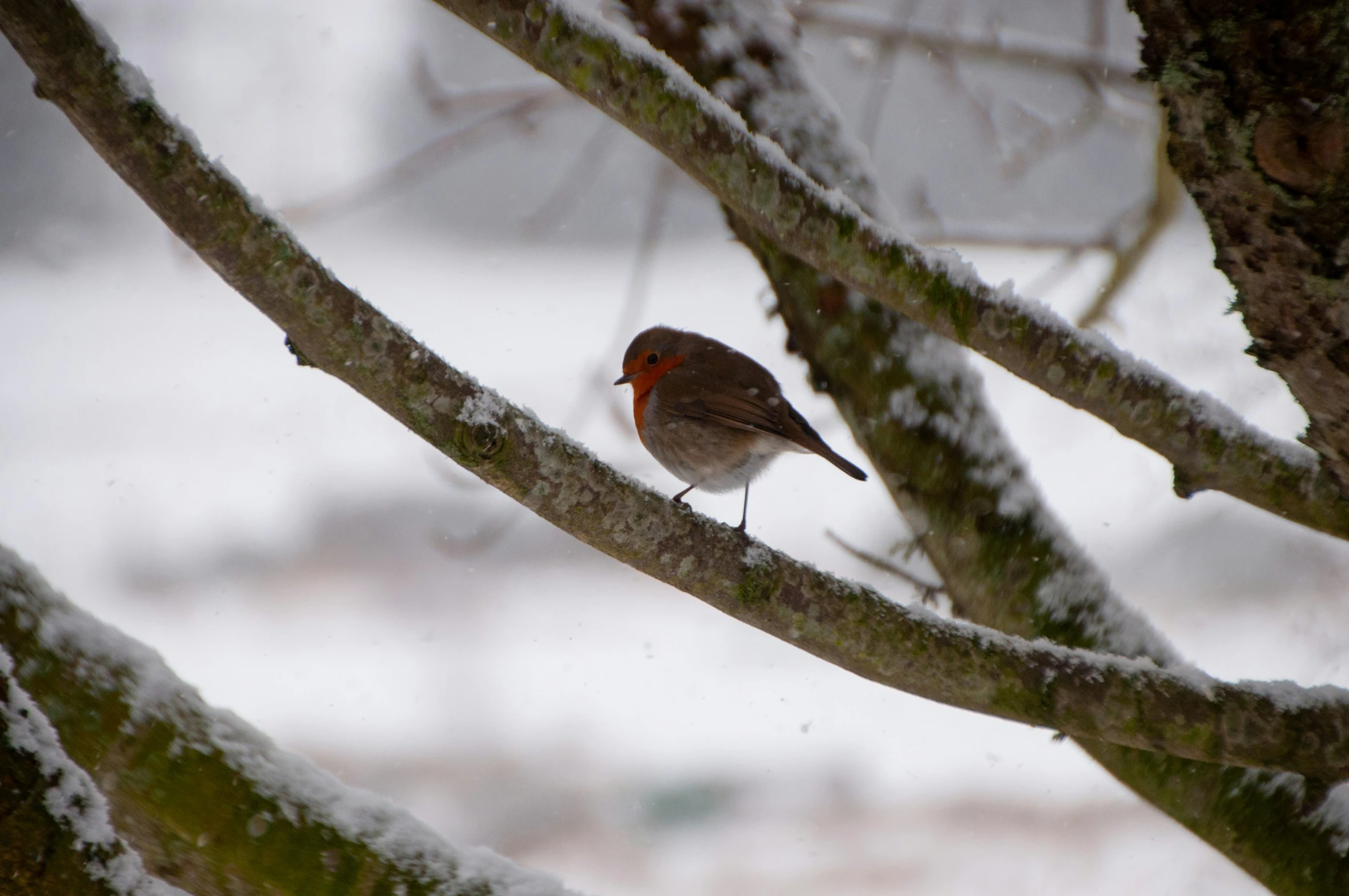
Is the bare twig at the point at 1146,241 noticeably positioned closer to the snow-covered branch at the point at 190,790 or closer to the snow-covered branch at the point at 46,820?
the snow-covered branch at the point at 190,790

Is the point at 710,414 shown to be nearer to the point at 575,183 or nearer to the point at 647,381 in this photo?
the point at 647,381

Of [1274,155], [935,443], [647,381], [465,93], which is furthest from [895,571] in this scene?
[465,93]

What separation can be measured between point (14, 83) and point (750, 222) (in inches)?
130

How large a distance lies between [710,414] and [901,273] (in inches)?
35.8

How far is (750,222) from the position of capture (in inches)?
69.5

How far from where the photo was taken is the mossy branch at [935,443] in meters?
2.07

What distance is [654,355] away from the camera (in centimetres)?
280

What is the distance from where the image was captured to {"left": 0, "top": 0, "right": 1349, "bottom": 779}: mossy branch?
1161mm

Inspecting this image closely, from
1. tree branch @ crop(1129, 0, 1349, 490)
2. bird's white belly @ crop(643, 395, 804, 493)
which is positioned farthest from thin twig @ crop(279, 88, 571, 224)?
tree branch @ crop(1129, 0, 1349, 490)

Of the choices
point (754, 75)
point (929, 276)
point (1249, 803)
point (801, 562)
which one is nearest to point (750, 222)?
point (929, 276)

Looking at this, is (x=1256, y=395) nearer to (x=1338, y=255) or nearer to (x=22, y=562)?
(x=1338, y=255)

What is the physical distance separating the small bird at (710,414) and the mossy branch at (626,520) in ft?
2.80

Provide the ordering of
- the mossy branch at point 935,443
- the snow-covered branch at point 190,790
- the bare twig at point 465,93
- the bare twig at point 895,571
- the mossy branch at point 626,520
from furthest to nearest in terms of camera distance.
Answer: the bare twig at point 465,93 < the bare twig at point 895,571 < the mossy branch at point 935,443 < the snow-covered branch at point 190,790 < the mossy branch at point 626,520

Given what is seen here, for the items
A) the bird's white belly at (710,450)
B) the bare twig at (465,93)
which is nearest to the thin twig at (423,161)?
the bare twig at (465,93)
